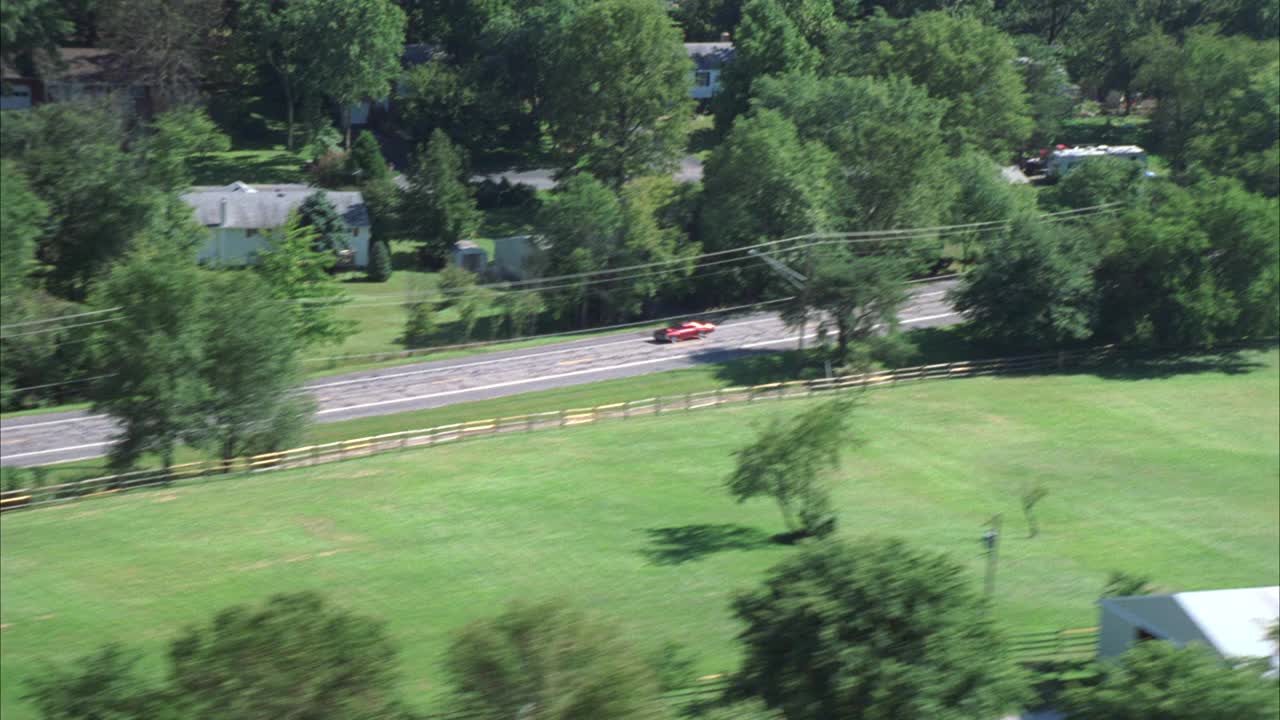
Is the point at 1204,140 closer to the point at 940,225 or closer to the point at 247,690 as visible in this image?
the point at 940,225

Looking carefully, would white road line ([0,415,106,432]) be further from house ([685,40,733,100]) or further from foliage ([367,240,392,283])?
house ([685,40,733,100])

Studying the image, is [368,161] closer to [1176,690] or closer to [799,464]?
[799,464]

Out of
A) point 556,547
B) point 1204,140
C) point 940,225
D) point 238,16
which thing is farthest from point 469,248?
point 1204,140

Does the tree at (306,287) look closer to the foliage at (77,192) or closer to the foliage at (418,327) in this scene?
the foliage at (418,327)

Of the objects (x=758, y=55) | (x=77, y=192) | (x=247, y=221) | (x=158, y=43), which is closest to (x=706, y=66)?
(x=758, y=55)

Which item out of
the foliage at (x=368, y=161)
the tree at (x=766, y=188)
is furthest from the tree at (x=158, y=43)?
the tree at (x=766, y=188)

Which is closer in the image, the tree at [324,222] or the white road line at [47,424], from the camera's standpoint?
the white road line at [47,424]
